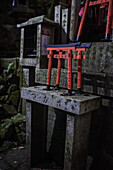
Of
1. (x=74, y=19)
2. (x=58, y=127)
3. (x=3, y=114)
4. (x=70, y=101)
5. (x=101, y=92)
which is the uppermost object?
(x=74, y=19)

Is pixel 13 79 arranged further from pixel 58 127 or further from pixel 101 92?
pixel 101 92

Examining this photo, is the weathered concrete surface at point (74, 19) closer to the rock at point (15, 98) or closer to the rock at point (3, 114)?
the rock at point (15, 98)

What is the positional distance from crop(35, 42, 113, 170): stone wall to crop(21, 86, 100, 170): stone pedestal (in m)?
0.47

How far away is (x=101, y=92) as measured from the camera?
4.52m

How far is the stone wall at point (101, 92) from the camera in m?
4.47

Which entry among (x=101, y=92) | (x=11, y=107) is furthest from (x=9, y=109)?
(x=101, y=92)

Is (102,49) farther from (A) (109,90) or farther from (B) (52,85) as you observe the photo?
(B) (52,85)

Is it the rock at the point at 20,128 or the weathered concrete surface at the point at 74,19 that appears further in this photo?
the rock at the point at 20,128

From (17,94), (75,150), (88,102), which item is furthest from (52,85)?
(17,94)

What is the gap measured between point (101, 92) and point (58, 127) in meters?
2.60

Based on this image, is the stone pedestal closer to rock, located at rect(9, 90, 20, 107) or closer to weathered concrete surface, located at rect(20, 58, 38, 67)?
weathered concrete surface, located at rect(20, 58, 38, 67)

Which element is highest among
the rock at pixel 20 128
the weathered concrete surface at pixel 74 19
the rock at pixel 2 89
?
the weathered concrete surface at pixel 74 19

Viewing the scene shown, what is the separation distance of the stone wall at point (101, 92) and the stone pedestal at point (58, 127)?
465mm

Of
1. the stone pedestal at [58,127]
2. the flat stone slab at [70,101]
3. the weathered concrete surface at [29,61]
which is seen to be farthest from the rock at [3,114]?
the flat stone slab at [70,101]
